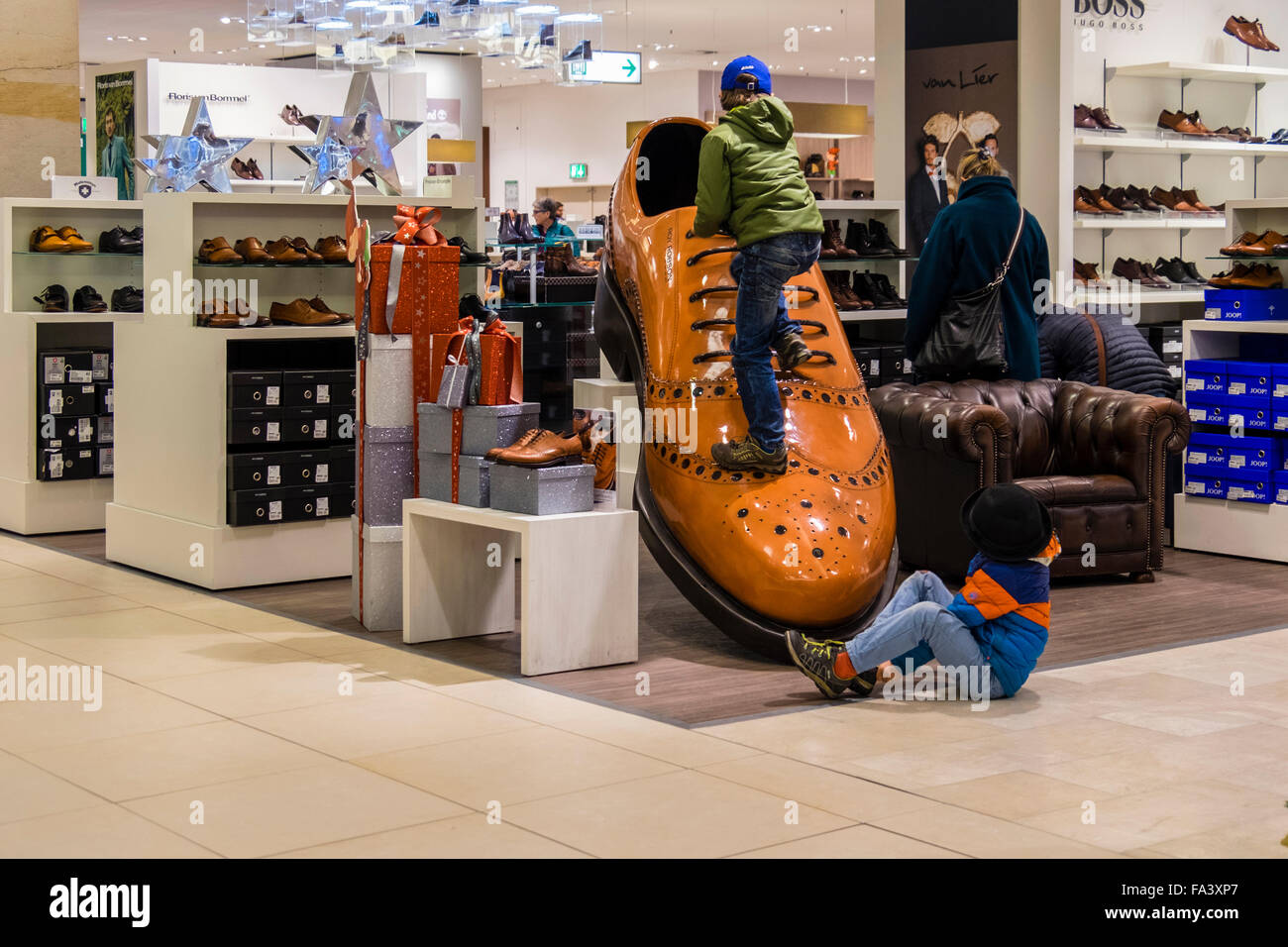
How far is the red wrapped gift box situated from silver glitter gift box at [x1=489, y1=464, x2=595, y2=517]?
896 millimetres

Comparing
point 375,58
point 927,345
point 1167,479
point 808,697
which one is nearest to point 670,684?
point 808,697

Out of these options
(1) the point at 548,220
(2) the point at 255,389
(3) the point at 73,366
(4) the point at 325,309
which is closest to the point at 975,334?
(4) the point at 325,309

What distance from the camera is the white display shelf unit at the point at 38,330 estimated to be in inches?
326

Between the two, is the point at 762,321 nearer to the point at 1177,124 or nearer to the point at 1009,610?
the point at 1009,610

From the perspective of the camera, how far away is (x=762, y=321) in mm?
5617

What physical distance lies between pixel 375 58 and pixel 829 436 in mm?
11579

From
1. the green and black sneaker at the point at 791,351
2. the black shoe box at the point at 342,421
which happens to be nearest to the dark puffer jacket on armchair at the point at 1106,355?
the green and black sneaker at the point at 791,351

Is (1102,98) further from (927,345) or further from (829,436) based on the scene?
(829,436)

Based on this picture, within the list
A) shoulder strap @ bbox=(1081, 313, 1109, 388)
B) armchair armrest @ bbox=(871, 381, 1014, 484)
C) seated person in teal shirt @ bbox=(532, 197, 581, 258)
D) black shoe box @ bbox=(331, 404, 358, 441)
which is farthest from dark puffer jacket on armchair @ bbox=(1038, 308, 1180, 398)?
seated person in teal shirt @ bbox=(532, 197, 581, 258)

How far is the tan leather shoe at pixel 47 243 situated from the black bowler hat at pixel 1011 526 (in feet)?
19.2

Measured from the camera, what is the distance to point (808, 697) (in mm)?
4906

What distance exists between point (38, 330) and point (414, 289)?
12.1 feet

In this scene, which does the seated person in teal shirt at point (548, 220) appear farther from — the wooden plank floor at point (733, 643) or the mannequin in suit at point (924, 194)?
the wooden plank floor at point (733, 643)

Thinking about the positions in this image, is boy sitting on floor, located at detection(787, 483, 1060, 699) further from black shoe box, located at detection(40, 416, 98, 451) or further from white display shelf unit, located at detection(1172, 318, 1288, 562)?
black shoe box, located at detection(40, 416, 98, 451)
